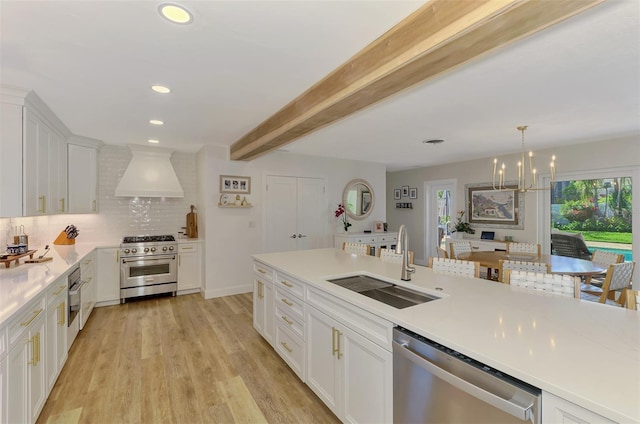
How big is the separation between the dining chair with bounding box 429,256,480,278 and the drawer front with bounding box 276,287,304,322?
1179 mm

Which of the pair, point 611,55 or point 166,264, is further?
point 166,264

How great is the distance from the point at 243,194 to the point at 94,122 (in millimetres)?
2166

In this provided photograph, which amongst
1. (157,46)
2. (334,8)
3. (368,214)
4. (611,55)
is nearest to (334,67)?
(334,8)

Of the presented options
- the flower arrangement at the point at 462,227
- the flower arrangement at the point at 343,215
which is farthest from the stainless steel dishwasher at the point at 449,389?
the flower arrangement at the point at 462,227

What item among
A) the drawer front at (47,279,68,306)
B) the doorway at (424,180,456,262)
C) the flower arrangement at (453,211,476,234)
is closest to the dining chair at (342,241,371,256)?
the drawer front at (47,279,68,306)

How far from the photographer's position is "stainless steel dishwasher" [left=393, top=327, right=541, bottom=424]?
1.00m

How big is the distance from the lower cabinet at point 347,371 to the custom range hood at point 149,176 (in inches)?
147

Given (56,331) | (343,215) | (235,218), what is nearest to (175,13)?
(56,331)

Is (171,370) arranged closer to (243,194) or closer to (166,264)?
(166,264)

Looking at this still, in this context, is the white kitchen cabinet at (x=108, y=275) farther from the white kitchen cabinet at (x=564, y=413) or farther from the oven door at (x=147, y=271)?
the white kitchen cabinet at (x=564, y=413)

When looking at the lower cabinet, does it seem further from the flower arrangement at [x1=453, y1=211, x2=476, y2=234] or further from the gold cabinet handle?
the flower arrangement at [x1=453, y1=211, x2=476, y2=234]

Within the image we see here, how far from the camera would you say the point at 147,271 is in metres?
4.46

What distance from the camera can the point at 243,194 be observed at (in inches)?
193

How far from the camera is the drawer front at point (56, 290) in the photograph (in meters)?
2.18
